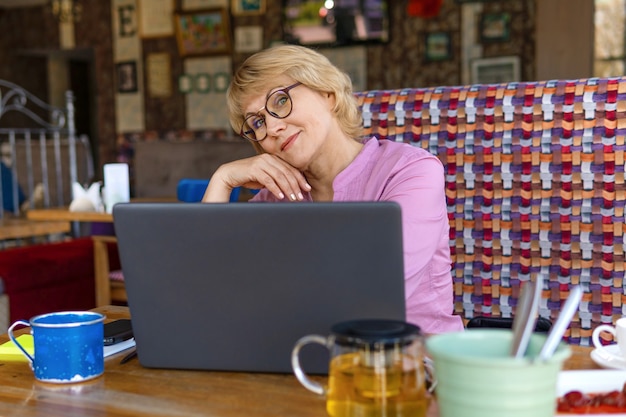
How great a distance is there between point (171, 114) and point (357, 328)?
6046 millimetres

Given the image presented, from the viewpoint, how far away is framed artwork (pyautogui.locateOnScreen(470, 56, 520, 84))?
522 cm

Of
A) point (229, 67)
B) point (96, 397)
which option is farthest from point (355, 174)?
point (229, 67)

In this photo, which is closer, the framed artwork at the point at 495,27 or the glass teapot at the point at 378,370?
the glass teapot at the point at 378,370

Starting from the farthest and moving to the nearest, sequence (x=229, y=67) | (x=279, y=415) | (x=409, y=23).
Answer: (x=229, y=67) → (x=409, y=23) → (x=279, y=415)

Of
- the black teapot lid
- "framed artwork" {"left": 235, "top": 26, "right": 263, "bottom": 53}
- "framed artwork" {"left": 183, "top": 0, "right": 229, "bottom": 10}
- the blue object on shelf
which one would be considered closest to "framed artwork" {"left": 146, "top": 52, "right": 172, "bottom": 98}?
"framed artwork" {"left": 183, "top": 0, "right": 229, "bottom": 10}

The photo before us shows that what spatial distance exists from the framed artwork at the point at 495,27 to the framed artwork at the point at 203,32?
2.16m

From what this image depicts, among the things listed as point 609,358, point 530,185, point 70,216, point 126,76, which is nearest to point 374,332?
point 609,358

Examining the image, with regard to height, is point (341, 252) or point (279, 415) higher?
point (341, 252)

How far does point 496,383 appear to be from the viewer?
0.58 m

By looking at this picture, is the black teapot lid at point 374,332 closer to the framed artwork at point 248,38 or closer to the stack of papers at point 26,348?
the stack of papers at point 26,348

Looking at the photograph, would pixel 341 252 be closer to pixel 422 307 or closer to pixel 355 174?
pixel 422 307

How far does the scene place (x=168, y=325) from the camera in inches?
35.3

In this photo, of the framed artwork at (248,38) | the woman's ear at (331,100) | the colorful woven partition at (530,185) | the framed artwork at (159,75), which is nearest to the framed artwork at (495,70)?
the framed artwork at (248,38)

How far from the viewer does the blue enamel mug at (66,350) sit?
2.93ft
